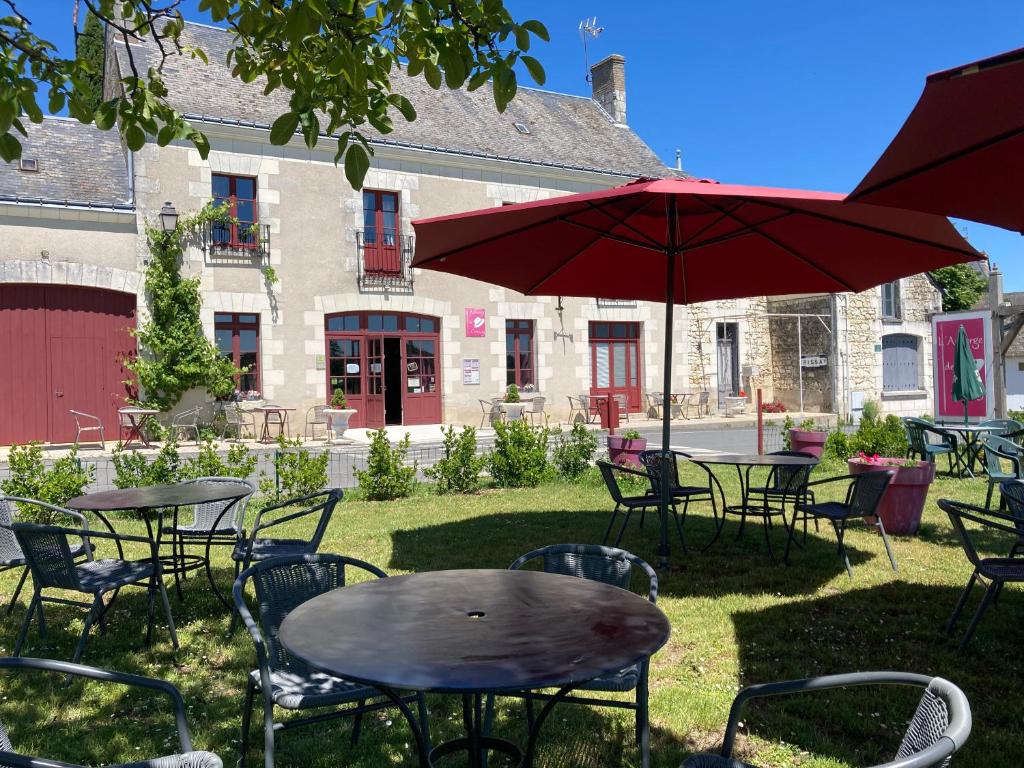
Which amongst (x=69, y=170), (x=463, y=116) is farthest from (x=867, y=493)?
(x=463, y=116)

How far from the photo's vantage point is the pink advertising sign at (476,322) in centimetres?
1650

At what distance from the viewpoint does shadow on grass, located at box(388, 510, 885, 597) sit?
4797mm

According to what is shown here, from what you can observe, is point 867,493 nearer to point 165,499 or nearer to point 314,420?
point 165,499

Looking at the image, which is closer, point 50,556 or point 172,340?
point 50,556

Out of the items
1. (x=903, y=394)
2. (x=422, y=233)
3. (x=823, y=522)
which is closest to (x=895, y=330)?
(x=903, y=394)

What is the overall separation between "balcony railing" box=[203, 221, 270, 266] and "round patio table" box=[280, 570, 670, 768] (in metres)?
12.9

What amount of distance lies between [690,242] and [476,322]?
37.7ft

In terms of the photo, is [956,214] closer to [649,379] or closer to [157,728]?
[157,728]

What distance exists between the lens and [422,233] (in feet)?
15.7

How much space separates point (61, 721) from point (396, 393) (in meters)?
13.3

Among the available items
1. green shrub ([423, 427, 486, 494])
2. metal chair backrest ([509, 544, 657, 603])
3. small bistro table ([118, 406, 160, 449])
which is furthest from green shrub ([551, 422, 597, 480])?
small bistro table ([118, 406, 160, 449])

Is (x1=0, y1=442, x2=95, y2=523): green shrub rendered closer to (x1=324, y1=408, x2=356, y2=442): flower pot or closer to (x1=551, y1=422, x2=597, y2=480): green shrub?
(x1=551, y1=422, x2=597, y2=480): green shrub

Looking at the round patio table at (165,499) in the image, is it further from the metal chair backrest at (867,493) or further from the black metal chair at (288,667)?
the metal chair backrest at (867,493)

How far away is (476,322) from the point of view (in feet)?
54.4
